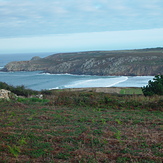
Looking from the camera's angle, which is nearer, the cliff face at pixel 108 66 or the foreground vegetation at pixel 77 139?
the foreground vegetation at pixel 77 139

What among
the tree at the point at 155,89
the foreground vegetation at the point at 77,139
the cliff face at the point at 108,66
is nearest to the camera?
the foreground vegetation at the point at 77,139

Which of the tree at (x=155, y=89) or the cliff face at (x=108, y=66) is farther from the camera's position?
the cliff face at (x=108, y=66)

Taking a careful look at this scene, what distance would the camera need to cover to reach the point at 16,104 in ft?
44.9

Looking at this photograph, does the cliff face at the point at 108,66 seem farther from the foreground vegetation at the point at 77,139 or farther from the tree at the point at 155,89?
the foreground vegetation at the point at 77,139

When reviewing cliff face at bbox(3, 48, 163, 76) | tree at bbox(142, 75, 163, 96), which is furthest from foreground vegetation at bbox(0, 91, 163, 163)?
cliff face at bbox(3, 48, 163, 76)

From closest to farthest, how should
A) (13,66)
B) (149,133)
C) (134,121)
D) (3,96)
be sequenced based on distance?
(149,133) → (134,121) → (3,96) → (13,66)

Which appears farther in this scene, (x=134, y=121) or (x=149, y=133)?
(x=134, y=121)

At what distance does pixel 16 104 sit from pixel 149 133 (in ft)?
26.1

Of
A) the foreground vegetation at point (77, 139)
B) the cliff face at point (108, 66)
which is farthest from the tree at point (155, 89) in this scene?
the cliff face at point (108, 66)

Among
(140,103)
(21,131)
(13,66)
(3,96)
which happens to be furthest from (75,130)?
(13,66)

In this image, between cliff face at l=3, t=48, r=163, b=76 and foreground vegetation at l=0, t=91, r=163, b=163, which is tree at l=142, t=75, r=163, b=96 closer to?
foreground vegetation at l=0, t=91, r=163, b=163

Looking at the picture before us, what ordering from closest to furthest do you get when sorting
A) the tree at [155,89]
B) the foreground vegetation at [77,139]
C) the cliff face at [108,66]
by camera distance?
1. the foreground vegetation at [77,139]
2. the tree at [155,89]
3. the cliff face at [108,66]

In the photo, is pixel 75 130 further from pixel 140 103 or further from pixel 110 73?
pixel 110 73

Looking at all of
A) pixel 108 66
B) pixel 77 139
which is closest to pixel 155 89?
pixel 77 139
